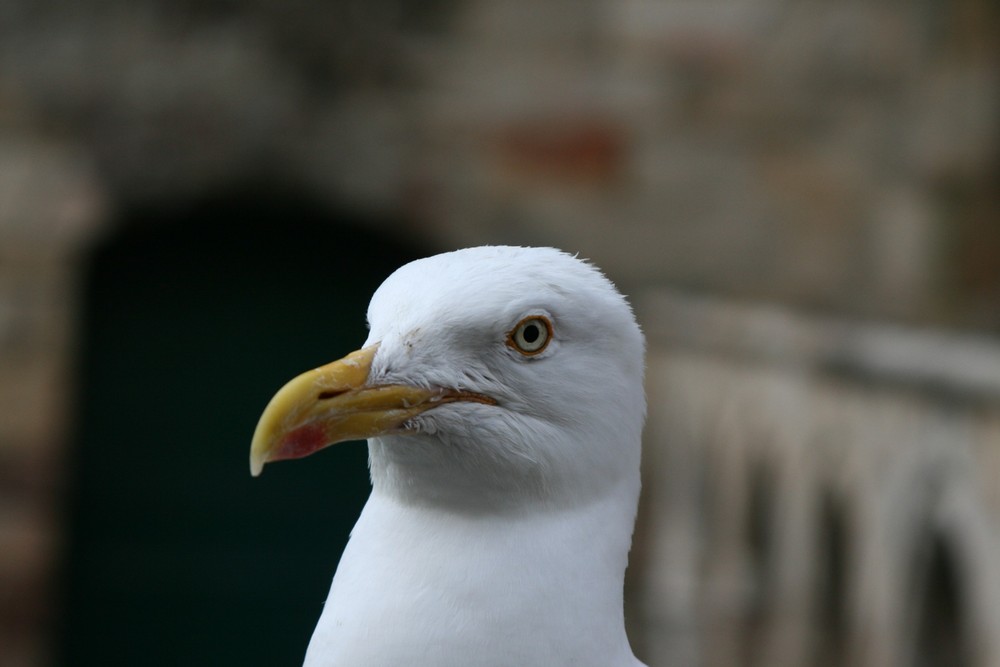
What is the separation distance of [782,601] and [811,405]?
2.04 feet

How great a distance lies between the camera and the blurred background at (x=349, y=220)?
5.30 meters

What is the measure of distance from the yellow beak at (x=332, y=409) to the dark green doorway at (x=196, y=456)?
4390mm

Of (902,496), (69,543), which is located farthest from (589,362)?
(69,543)

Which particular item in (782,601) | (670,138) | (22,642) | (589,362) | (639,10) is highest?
(639,10)

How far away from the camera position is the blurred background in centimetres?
530

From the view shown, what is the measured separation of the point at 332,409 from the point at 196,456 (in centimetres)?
459

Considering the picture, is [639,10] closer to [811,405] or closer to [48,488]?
[811,405]

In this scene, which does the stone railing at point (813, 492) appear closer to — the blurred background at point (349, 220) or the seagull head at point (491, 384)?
the blurred background at point (349, 220)

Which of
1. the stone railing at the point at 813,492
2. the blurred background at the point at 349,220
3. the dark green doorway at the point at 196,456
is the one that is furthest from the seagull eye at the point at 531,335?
the dark green doorway at the point at 196,456

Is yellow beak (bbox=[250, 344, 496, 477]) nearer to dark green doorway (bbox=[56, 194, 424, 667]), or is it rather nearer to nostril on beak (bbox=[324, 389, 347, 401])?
nostril on beak (bbox=[324, 389, 347, 401])

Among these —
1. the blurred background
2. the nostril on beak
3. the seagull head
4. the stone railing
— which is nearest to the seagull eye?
the seagull head

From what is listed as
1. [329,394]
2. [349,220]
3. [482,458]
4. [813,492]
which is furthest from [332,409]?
[349,220]

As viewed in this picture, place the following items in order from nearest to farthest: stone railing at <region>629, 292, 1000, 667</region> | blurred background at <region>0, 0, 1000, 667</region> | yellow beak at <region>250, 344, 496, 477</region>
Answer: yellow beak at <region>250, 344, 496, 477</region> < stone railing at <region>629, 292, 1000, 667</region> < blurred background at <region>0, 0, 1000, 667</region>

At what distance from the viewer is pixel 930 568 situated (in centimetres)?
328
